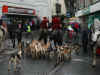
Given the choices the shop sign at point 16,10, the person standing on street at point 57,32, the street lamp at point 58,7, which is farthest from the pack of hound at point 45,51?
the street lamp at point 58,7

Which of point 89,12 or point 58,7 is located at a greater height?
point 58,7

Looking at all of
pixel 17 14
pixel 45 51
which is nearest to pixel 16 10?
pixel 17 14

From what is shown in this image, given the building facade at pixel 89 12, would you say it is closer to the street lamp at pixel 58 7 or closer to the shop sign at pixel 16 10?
the shop sign at pixel 16 10

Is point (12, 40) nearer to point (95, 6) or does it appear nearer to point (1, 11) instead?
point (95, 6)

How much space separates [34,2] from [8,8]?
6194mm

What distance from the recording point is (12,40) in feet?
49.1

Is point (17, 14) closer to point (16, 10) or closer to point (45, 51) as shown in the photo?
point (16, 10)

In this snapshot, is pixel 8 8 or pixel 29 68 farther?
pixel 8 8

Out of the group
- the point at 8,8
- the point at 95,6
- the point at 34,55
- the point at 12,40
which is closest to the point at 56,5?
the point at 8,8

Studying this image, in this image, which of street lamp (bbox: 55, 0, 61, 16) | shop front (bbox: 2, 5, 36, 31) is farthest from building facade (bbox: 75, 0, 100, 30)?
street lamp (bbox: 55, 0, 61, 16)

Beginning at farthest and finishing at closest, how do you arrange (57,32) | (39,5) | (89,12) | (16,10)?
(39,5) < (16,10) < (89,12) < (57,32)

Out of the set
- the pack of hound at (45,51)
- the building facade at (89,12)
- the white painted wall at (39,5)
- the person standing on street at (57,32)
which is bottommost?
the pack of hound at (45,51)

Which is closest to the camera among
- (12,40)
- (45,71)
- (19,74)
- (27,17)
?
(19,74)

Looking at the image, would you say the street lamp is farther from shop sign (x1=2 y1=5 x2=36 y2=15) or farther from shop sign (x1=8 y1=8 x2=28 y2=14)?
shop sign (x1=8 y1=8 x2=28 y2=14)
